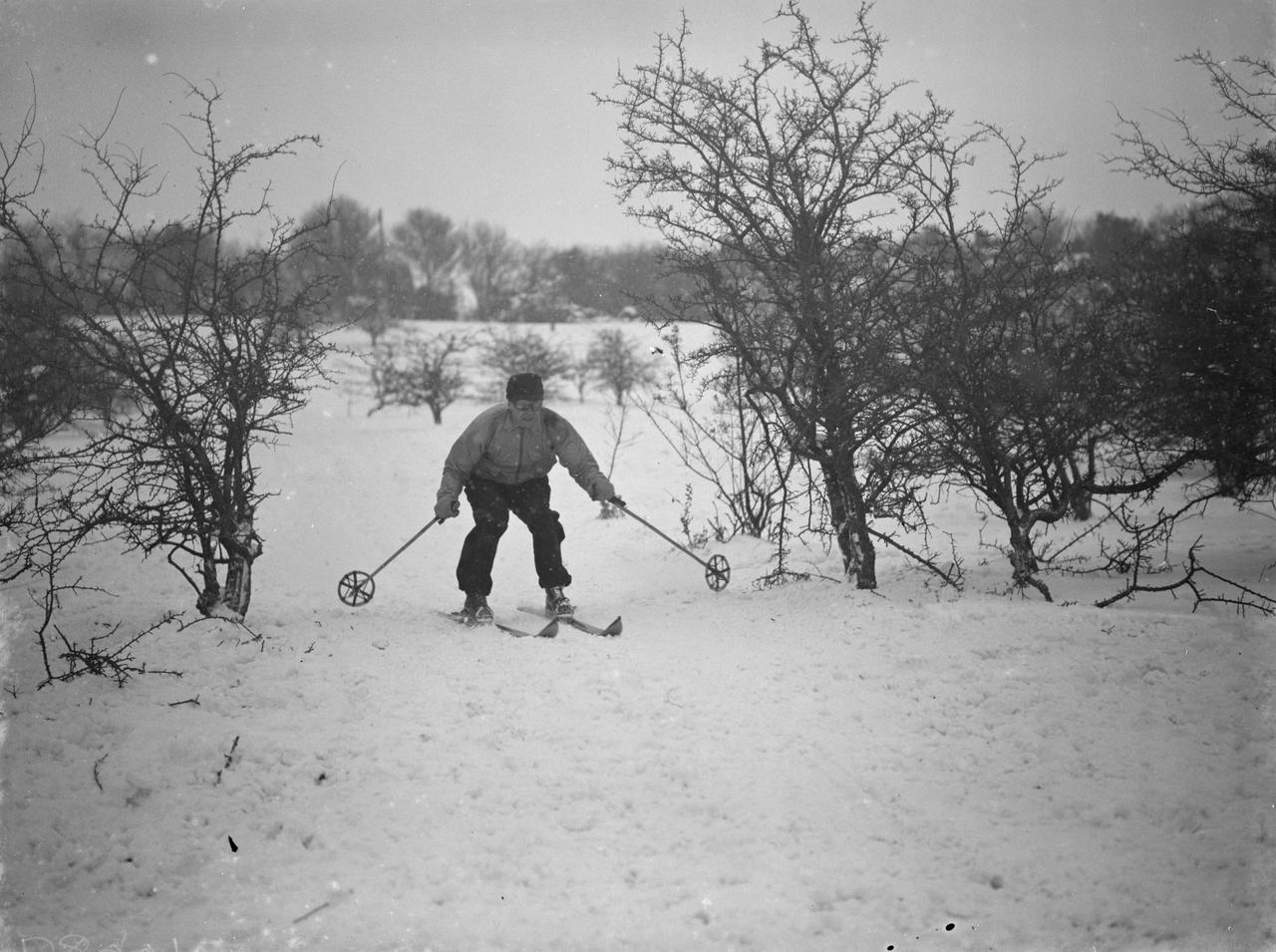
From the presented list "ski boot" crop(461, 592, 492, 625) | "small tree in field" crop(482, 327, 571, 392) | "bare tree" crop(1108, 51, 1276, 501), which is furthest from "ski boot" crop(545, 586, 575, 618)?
"small tree in field" crop(482, 327, 571, 392)

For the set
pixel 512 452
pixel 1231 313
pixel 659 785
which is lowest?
A: pixel 659 785

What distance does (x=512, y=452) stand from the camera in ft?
20.0

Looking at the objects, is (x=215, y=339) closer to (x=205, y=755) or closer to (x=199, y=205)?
(x=199, y=205)

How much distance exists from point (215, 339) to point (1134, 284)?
975cm

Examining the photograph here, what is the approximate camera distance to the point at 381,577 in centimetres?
830

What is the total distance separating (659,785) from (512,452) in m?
3.28

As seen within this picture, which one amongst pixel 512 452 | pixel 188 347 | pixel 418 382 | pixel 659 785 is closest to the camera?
pixel 659 785

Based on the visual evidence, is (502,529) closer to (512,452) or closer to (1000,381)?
(512,452)

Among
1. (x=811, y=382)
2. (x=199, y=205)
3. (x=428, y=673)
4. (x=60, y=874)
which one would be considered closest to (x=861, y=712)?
(x=428, y=673)

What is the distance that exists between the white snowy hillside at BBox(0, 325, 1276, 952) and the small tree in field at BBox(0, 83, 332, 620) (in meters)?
0.66

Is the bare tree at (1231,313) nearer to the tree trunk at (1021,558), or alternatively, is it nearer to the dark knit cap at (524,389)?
the tree trunk at (1021,558)

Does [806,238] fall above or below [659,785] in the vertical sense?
above

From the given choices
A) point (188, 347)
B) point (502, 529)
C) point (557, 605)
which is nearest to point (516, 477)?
point (502, 529)

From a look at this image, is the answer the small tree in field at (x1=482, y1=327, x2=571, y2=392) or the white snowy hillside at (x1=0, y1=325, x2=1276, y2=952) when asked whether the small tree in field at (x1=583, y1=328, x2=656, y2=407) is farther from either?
the white snowy hillside at (x1=0, y1=325, x2=1276, y2=952)
